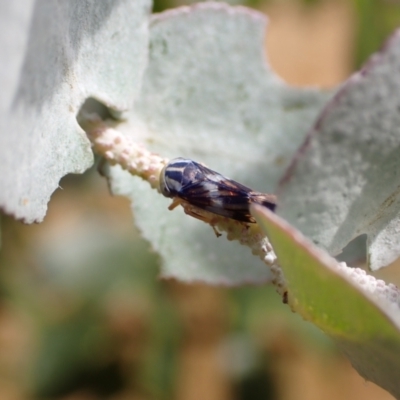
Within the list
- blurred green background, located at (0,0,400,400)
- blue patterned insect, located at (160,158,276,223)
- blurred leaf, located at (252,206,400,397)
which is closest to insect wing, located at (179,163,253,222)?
blue patterned insect, located at (160,158,276,223)

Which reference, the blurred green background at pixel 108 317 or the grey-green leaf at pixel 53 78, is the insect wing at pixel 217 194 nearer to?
the grey-green leaf at pixel 53 78

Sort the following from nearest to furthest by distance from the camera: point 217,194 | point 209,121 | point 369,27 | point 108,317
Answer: point 217,194 → point 209,121 → point 369,27 → point 108,317

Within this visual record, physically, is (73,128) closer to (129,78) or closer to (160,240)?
(129,78)

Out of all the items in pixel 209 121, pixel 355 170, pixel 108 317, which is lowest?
pixel 108 317

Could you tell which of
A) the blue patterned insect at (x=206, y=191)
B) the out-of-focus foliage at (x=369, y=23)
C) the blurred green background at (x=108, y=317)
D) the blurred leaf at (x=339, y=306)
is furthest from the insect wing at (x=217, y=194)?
the blurred green background at (x=108, y=317)

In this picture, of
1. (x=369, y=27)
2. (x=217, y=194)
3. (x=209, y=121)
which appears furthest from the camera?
(x=369, y=27)

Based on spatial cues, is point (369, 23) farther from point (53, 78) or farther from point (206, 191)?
point (53, 78)

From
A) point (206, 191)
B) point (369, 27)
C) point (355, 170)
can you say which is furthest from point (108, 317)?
point (355, 170)
